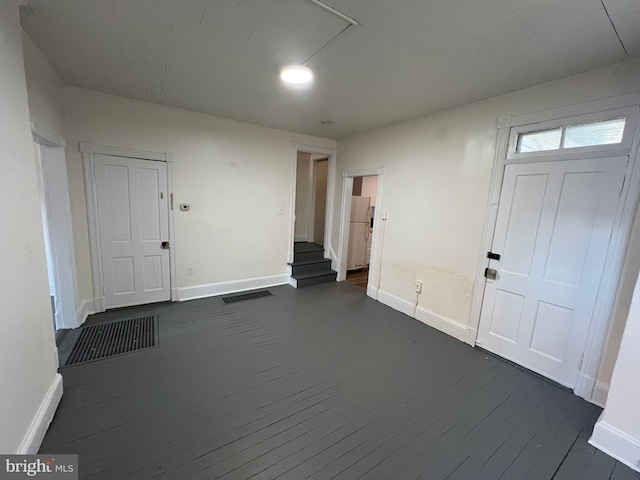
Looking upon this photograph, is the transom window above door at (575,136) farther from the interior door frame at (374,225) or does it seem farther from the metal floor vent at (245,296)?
the metal floor vent at (245,296)

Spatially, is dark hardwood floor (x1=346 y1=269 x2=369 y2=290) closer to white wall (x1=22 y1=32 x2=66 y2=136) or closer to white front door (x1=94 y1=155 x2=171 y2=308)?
white front door (x1=94 y1=155 x2=171 y2=308)

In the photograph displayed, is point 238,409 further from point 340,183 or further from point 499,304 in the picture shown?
point 340,183

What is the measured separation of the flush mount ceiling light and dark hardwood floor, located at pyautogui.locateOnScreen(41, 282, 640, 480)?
2663mm

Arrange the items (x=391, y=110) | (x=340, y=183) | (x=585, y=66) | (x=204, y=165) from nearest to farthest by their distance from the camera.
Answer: (x=585, y=66)
(x=391, y=110)
(x=204, y=165)
(x=340, y=183)

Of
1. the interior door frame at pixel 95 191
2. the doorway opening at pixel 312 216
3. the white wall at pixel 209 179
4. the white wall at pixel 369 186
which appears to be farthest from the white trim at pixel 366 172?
the interior door frame at pixel 95 191

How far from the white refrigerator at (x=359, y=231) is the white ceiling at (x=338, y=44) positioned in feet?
9.21

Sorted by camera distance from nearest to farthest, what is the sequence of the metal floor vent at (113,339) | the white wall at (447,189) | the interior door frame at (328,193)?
1. the white wall at (447,189)
2. the metal floor vent at (113,339)
3. the interior door frame at (328,193)

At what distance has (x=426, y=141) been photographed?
3352mm

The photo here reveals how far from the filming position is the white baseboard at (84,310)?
9.70 ft

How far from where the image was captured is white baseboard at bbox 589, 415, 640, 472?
5.33 feet

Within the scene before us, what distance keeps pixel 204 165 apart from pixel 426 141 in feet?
10.1

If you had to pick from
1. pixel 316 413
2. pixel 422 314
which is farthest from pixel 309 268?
pixel 316 413

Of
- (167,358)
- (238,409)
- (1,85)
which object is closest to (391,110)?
(1,85)

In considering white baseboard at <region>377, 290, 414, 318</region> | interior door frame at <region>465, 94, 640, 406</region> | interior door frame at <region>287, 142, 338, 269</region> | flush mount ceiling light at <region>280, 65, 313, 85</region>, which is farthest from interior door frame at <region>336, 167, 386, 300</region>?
flush mount ceiling light at <region>280, 65, 313, 85</region>
